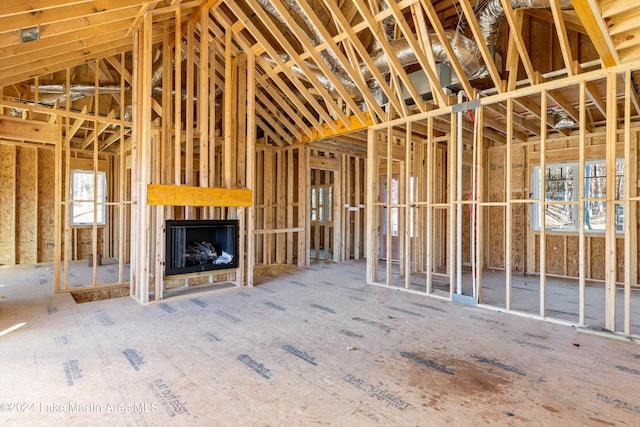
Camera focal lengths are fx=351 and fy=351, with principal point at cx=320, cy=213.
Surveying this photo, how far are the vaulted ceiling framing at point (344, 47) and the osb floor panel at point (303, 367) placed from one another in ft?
9.73

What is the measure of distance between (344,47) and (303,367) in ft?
15.0

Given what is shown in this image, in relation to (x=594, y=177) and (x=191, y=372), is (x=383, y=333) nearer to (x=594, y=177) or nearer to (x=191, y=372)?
(x=191, y=372)

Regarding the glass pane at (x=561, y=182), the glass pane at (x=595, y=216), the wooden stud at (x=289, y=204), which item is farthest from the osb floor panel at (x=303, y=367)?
the glass pane at (x=561, y=182)

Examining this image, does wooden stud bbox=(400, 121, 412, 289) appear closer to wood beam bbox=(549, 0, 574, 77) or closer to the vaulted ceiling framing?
the vaulted ceiling framing

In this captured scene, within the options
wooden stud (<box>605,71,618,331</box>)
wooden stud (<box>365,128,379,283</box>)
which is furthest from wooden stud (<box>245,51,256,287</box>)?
wooden stud (<box>605,71,618,331</box>)

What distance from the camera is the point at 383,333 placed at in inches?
152

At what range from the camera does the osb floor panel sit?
2.33m

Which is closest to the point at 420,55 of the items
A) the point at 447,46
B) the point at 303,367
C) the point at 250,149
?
the point at 447,46

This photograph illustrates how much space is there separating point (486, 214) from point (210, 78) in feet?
22.8

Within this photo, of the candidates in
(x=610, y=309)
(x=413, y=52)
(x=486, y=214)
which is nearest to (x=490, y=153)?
(x=486, y=214)

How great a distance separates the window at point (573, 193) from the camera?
7055 mm

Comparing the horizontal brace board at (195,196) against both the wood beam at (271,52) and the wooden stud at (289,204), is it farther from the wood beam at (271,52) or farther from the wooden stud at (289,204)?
the wooden stud at (289,204)

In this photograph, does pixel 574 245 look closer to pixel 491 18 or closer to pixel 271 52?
pixel 491 18

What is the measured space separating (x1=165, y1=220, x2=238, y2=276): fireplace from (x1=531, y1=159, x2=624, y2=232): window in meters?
6.16
